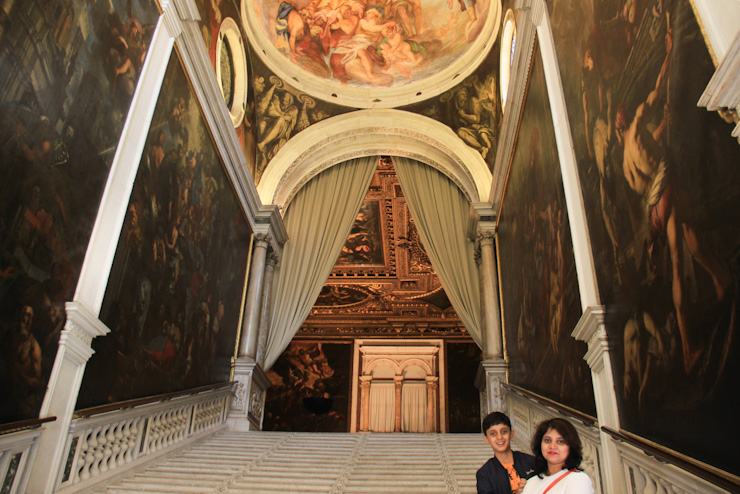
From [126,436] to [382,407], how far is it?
13563 mm

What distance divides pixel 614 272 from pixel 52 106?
429 centimetres

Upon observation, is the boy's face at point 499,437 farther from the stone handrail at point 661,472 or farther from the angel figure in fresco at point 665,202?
the angel figure in fresco at point 665,202

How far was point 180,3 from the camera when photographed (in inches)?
245

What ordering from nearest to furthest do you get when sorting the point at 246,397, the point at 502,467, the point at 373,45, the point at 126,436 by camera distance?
the point at 502,467, the point at 126,436, the point at 246,397, the point at 373,45

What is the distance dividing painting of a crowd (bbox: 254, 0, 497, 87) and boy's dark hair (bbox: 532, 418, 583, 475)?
9695 mm

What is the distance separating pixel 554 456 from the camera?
7.35 feet

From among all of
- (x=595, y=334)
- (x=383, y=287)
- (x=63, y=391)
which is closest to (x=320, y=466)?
(x=63, y=391)

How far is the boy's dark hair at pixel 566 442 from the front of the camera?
7.37ft

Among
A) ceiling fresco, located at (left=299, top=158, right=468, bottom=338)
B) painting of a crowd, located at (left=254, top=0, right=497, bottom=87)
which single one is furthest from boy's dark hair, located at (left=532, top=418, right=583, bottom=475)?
ceiling fresco, located at (left=299, top=158, right=468, bottom=338)

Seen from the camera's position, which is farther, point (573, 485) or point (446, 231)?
point (446, 231)

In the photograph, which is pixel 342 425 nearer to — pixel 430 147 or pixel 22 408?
pixel 430 147

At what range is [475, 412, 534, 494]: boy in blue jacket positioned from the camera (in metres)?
2.61

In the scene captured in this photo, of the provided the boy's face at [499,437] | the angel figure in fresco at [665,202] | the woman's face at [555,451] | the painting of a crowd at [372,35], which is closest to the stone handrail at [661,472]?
the angel figure in fresco at [665,202]

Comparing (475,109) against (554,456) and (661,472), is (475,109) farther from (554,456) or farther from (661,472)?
(554,456)
